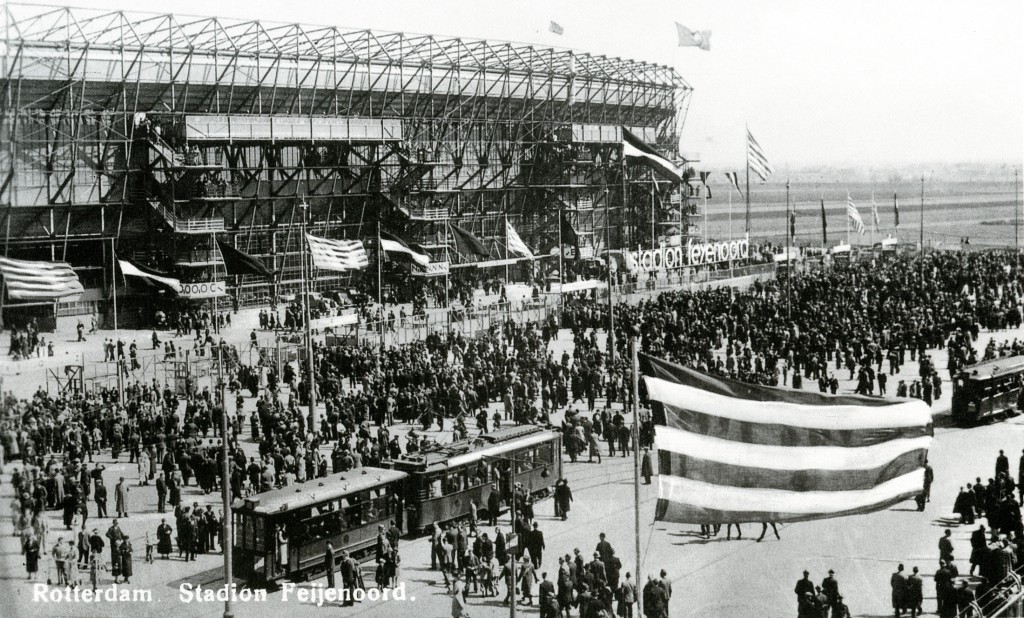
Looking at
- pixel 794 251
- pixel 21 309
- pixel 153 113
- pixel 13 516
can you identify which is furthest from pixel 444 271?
pixel 13 516

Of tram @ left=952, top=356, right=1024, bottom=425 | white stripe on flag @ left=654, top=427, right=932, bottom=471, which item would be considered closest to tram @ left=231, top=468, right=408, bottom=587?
white stripe on flag @ left=654, top=427, right=932, bottom=471

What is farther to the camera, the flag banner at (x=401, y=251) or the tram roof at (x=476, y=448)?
the flag banner at (x=401, y=251)

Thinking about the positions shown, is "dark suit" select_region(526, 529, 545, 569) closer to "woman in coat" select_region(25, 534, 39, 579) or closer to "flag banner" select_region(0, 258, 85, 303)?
"woman in coat" select_region(25, 534, 39, 579)

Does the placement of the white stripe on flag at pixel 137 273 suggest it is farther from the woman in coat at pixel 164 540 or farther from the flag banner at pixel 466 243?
the woman in coat at pixel 164 540

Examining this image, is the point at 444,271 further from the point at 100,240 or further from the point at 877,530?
the point at 877,530

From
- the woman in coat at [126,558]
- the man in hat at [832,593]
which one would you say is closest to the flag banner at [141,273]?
the woman in coat at [126,558]
